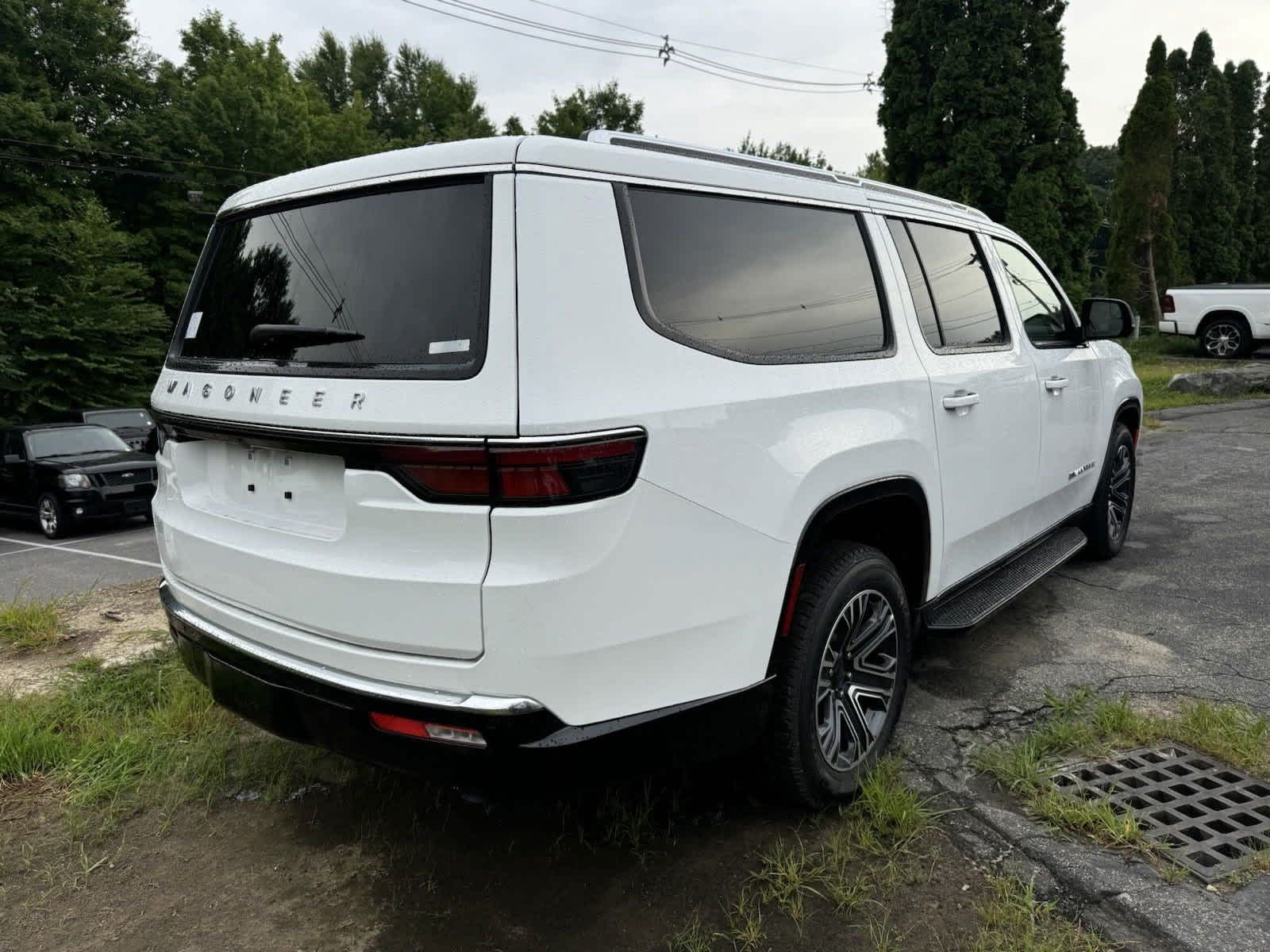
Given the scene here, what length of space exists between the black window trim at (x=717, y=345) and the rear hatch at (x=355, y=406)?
1.02 feet

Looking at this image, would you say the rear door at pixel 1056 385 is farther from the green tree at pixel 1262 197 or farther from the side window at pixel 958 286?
the green tree at pixel 1262 197

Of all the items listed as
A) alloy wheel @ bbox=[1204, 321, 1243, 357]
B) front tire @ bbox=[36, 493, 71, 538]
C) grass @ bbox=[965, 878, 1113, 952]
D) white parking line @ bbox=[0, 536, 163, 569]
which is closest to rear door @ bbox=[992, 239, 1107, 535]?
grass @ bbox=[965, 878, 1113, 952]

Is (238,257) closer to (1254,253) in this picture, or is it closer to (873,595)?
(873,595)

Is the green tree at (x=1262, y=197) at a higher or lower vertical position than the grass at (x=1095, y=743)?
higher

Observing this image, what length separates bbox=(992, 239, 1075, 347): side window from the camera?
406 centimetres

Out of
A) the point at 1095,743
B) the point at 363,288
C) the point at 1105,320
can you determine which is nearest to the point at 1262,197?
the point at 1105,320

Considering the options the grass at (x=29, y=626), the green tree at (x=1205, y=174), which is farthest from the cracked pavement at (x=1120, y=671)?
the green tree at (x=1205, y=174)

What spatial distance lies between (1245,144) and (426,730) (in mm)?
34727

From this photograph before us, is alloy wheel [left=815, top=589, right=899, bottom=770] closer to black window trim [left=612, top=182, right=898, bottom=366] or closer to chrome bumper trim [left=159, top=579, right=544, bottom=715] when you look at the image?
black window trim [left=612, top=182, right=898, bottom=366]

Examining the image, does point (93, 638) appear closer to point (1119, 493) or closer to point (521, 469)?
point (521, 469)

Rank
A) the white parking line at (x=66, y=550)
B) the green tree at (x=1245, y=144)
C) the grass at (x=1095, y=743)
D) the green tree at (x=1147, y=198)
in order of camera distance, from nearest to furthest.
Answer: the grass at (x=1095, y=743) < the white parking line at (x=66, y=550) < the green tree at (x=1147, y=198) < the green tree at (x=1245, y=144)

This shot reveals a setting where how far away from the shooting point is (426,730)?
1.99 m

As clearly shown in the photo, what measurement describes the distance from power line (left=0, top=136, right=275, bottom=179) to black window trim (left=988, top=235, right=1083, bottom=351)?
21412 millimetres

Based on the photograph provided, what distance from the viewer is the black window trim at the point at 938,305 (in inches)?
128
